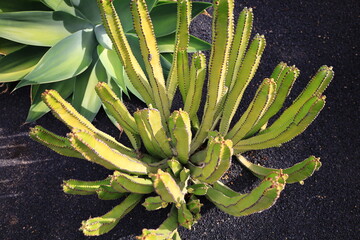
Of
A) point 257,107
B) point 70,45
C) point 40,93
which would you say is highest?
point 70,45

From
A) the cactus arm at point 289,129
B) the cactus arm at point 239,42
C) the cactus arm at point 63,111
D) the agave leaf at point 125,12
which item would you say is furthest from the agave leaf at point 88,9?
the cactus arm at point 289,129

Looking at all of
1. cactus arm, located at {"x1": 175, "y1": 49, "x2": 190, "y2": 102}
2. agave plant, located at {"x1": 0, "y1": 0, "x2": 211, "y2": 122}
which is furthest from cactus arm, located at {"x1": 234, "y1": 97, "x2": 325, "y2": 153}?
agave plant, located at {"x1": 0, "y1": 0, "x2": 211, "y2": 122}

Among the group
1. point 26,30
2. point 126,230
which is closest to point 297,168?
point 126,230

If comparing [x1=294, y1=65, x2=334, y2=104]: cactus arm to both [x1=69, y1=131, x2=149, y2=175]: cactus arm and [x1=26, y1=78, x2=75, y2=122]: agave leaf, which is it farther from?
[x1=26, y1=78, x2=75, y2=122]: agave leaf

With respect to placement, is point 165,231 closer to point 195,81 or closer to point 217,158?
point 217,158

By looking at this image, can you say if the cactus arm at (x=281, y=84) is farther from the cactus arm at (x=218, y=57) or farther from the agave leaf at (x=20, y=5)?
the agave leaf at (x=20, y=5)

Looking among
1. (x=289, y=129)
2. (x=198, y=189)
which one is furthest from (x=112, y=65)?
(x=289, y=129)
